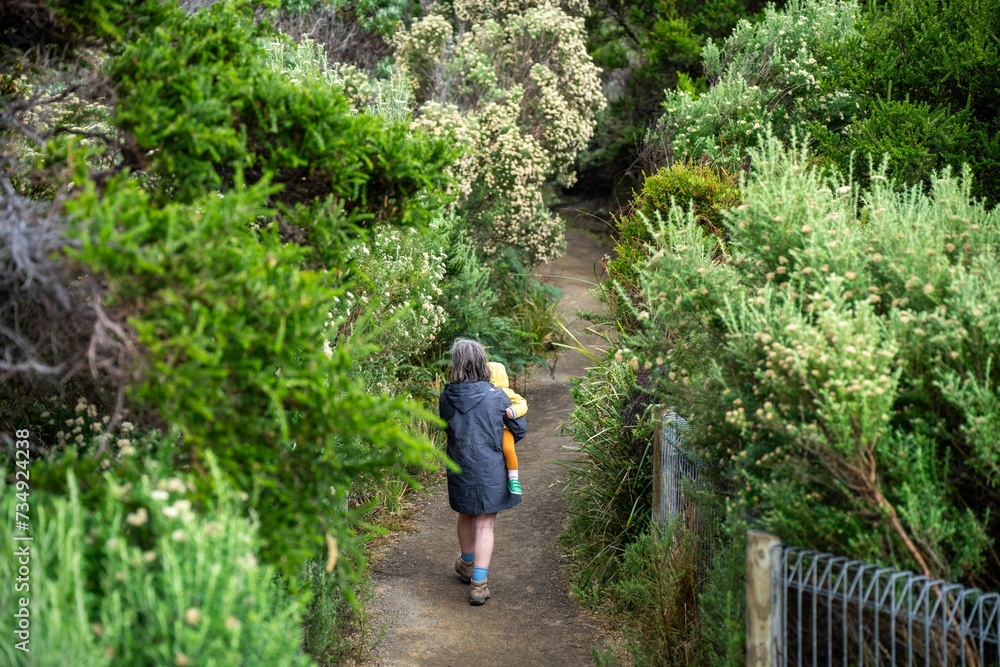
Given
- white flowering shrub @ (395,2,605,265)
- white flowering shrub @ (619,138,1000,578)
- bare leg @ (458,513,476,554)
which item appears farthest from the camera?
white flowering shrub @ (395,2,605,265)

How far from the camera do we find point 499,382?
6.82m

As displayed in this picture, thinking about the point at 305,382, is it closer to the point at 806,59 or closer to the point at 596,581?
the point at 596,581

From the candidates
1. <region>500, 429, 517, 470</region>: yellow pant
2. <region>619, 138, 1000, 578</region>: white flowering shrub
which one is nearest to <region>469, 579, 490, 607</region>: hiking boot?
<region>500, 429, 517, 470</region>: yellow pant

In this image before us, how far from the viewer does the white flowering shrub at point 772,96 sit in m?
9.84

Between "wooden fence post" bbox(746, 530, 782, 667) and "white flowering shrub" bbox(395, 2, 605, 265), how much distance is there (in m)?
7.72

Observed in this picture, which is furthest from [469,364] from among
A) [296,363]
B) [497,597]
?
[296,363]

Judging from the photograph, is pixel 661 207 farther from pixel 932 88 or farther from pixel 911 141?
pixel 932 88

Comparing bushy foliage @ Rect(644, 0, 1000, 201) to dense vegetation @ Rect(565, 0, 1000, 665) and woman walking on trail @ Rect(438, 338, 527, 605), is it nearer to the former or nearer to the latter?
dense vegetation @ Rect(565, 0, 1000, 665)

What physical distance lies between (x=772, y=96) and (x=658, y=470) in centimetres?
578

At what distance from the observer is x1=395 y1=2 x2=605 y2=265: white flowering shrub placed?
1116 cm

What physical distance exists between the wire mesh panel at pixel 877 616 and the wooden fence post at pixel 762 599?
3cm

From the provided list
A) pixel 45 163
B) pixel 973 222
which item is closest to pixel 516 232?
pixel 973 222

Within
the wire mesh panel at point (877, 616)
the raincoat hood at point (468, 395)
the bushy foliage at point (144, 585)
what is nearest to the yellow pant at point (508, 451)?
the raincoat hood at point (468, 395)

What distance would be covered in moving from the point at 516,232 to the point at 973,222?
25.8 feet
